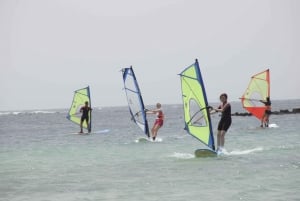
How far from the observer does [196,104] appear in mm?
13773

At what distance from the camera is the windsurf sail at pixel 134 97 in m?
20.5

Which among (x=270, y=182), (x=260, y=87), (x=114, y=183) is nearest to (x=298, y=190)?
(x=270, y=182)

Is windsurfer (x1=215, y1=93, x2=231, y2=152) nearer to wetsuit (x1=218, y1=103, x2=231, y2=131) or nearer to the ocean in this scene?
wetsuit (x1=218, y1=103, x2=231, y2=131)

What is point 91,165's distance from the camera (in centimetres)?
1331

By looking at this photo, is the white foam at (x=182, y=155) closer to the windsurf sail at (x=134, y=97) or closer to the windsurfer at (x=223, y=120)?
the windsurfer at (x=223, y=120)

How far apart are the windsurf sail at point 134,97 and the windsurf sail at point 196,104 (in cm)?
646

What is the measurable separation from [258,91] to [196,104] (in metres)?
15.6

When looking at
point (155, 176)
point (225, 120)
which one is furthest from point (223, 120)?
point (155, 176)

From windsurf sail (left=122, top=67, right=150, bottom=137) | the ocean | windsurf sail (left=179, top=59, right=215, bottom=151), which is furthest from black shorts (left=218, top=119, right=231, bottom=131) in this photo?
windsurf sail (left=122, top=67, right=150, bottom=137)

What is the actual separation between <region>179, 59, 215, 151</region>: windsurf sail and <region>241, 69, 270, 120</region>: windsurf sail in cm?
1504

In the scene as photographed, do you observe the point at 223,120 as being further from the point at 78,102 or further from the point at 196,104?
the point at 78,102

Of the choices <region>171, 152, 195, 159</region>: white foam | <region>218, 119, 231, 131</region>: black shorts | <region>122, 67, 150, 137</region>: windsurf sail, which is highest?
<region>122, 67, 150, 137</region>: windsurf sail

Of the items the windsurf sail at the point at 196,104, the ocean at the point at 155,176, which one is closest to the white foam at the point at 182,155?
the ocean at the point at 155,176

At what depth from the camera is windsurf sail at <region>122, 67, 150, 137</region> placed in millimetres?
20531
